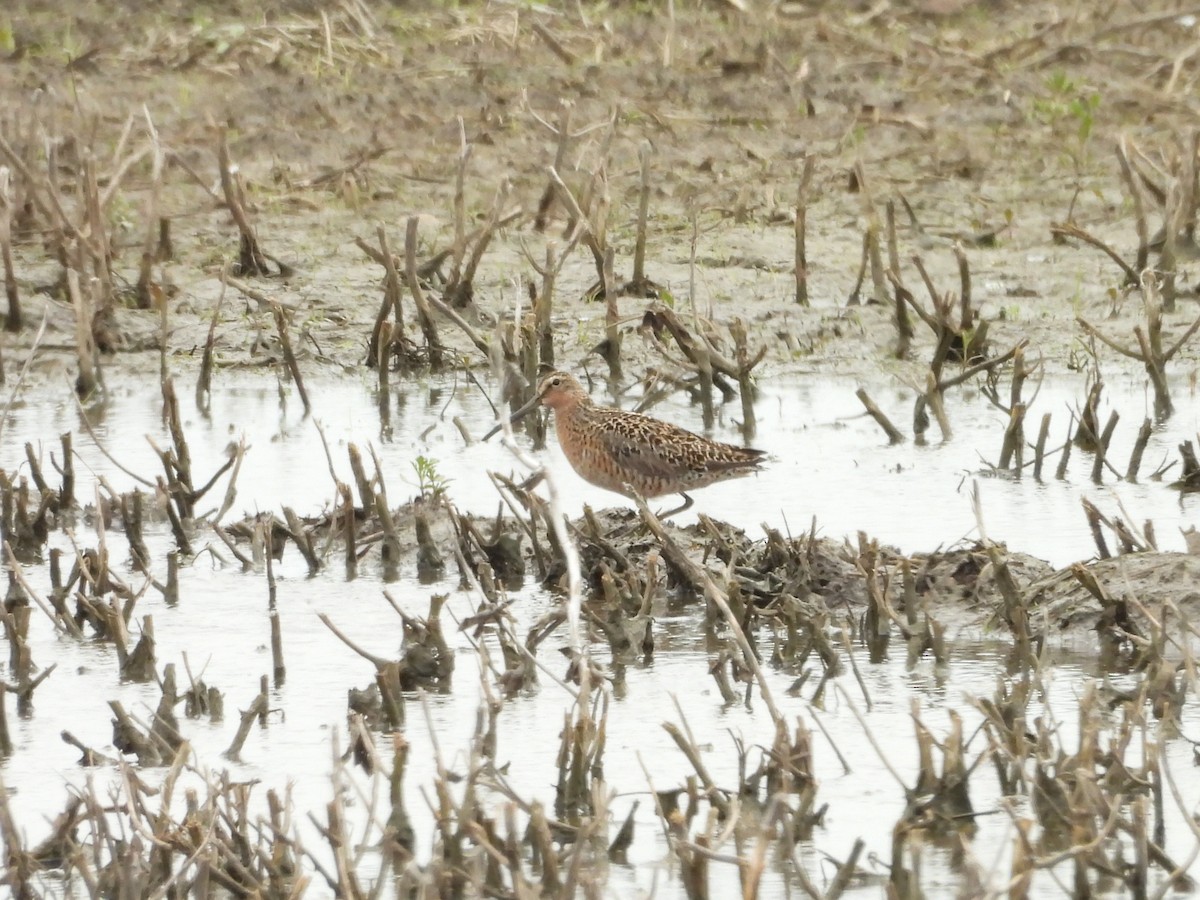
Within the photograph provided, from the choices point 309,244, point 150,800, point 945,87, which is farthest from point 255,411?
point 945,87

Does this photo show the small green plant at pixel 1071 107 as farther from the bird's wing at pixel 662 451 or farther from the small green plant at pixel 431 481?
the small green plant at pixel 431 481

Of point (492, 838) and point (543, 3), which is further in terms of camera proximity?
point (543, 3)

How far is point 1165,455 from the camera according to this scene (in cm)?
806

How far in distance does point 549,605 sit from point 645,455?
38.9 inches

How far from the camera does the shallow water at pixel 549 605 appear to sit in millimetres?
5000

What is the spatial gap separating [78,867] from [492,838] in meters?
0.76

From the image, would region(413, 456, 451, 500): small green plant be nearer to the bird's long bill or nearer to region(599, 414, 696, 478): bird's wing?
the bird's long bill

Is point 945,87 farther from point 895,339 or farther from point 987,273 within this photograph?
point 895,339

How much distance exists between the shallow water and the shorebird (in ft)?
0.78

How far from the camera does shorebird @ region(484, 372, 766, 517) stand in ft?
24.2

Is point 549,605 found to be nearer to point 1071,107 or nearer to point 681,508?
point 681,508

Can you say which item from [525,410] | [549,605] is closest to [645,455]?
[525,410]

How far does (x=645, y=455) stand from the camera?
7383 mm

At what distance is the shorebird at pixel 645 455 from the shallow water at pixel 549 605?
24 centimetres
